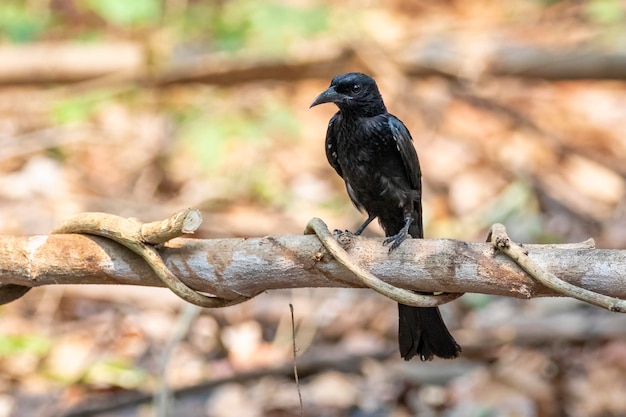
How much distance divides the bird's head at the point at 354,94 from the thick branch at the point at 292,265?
1.24m

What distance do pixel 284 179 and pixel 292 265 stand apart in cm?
528

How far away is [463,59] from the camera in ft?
25.6

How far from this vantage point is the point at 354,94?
148 inches

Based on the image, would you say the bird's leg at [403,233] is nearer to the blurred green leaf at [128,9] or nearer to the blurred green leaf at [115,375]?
the blurred green leaf at [115,375]

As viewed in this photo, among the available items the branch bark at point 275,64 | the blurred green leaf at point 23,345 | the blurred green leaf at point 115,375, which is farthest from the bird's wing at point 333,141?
the branch bark at point 275,64

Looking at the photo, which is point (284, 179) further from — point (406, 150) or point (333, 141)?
point (406, 150)

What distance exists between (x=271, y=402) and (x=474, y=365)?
1.22m

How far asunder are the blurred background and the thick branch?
1.44 metres

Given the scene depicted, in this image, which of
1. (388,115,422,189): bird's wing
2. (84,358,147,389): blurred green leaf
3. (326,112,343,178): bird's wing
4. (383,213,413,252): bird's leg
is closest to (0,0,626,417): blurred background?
(84,358,147,389): blurred green leaf

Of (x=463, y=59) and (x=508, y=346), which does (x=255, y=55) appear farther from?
(x=508, y=346)

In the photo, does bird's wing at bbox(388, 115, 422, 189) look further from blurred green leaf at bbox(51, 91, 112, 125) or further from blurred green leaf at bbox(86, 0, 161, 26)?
blurred green leaf at bbox(51, 91, 112, 125)

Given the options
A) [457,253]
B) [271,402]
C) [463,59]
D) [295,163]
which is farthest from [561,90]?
[457,253]

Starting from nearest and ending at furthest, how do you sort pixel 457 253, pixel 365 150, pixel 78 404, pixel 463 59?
pixel 457 253 < pixel 365 150 < pixel 78 404 < pixel 463 59

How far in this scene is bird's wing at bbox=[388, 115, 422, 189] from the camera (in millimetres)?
3627
